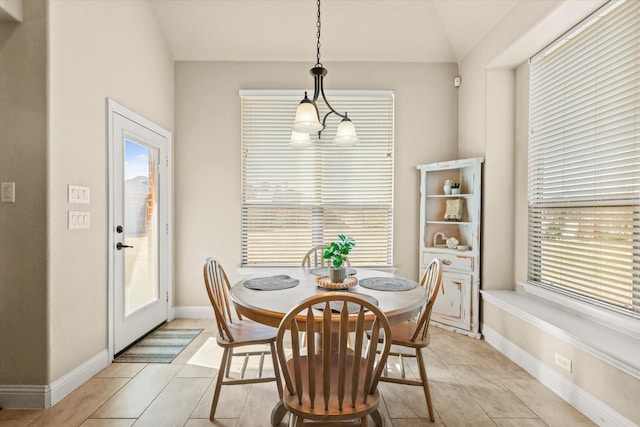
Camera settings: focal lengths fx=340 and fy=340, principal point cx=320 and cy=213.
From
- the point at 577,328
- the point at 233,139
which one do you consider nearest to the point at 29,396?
the point at 233,139

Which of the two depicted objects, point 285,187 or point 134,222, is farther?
point 285,187

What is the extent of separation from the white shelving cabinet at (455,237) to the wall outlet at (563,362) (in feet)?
3.28

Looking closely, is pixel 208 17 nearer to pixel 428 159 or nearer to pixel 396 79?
pixel 396 79

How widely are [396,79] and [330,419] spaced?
11.8 ft

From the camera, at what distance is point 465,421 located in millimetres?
2045

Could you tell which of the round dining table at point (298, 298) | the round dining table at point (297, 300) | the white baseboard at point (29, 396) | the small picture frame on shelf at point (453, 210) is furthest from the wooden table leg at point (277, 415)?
the small picture frame on shelf at point (453, 210)

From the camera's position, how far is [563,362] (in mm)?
2326

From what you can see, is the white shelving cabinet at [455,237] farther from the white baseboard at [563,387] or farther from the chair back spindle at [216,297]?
the chair back spindle at [216,297]

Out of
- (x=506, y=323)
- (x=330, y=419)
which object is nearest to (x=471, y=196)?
(x=506, y=323)

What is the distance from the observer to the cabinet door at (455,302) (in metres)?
3.43

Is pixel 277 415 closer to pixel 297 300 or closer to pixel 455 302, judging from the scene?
pixel 297 300

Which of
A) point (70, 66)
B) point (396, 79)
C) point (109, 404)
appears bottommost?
point (109, 404)

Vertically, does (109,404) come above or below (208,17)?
below

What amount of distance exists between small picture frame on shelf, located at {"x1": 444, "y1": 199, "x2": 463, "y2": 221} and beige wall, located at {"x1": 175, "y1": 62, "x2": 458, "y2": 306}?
1.24 ft
